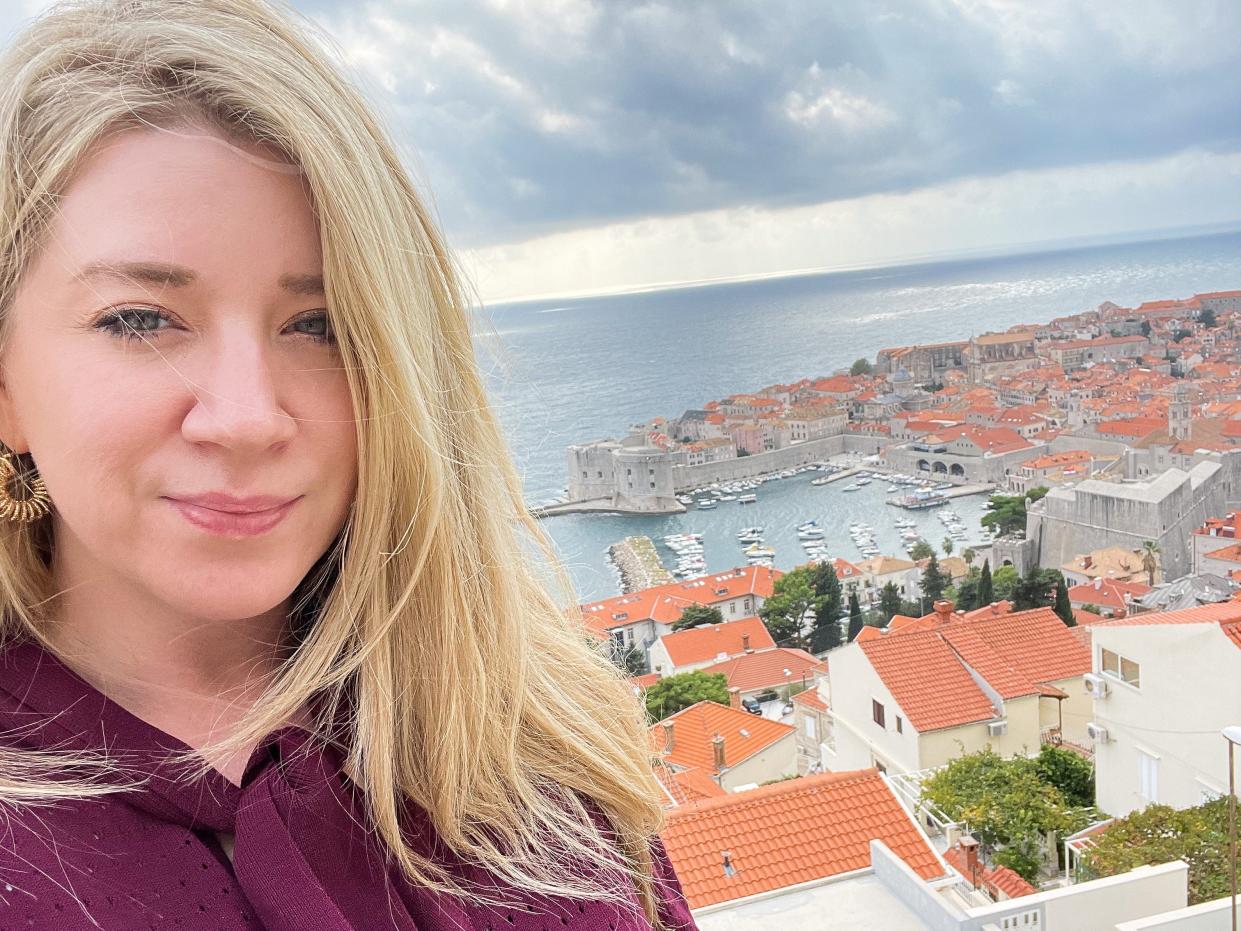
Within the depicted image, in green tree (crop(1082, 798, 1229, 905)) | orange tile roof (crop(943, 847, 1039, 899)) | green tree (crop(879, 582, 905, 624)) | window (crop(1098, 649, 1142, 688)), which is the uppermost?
window (crop(1098, 649, 1142, 688))

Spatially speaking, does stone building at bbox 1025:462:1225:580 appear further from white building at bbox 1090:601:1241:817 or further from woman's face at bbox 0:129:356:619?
woman's face at bbox 0:129:356:619

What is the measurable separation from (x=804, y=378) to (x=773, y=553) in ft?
26.3

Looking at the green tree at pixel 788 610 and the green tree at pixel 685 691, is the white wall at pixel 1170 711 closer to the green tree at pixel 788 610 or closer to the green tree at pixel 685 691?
the green tree at pixel 685 691

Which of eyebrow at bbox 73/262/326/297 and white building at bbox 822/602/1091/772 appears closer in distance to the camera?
eyebrow at bbox 73/262/326/297

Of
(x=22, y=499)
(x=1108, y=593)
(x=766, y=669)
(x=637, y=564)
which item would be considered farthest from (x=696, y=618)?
(x=22, y=499)

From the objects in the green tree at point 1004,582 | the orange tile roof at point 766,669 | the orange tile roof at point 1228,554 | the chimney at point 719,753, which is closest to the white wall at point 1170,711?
the chimney at point 719,753

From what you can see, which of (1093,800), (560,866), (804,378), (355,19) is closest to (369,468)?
(560,866)

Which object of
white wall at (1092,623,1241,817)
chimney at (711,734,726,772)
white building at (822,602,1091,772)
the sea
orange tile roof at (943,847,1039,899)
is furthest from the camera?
the sea

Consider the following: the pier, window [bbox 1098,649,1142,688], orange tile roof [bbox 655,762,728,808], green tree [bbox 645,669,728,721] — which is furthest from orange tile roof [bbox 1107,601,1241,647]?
the pier

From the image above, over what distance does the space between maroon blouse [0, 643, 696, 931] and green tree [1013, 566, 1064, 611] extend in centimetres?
1529

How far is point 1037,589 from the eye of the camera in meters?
15.0

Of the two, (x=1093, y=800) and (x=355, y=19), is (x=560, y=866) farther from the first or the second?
(x=355, y=19)

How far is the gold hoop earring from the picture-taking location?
38 centimetres

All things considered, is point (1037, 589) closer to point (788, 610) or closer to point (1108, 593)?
point (1108, 593)
